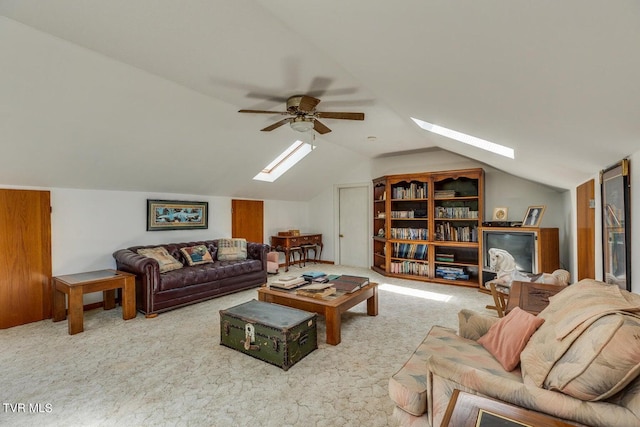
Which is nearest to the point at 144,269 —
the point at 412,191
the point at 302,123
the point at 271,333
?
the point at 271,333

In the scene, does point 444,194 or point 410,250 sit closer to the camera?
point 444,194

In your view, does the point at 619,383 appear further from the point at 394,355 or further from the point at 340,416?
the point at 394,355

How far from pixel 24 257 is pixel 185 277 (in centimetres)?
174

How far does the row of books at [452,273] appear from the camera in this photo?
5.02 metres

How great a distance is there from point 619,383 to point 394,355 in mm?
1816

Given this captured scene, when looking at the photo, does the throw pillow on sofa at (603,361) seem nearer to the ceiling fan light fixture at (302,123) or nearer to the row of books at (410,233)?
the ceiling fan light fixture at (302,123)

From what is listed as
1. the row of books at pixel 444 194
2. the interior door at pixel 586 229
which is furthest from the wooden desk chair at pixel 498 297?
the row of books at pixel 444 194

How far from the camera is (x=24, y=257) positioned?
3.32 m

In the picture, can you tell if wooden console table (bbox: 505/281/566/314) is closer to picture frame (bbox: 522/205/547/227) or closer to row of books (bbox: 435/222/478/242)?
picture frame (bbox: 522/205/547/227)

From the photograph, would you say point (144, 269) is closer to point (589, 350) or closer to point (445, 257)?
point (589, 350)

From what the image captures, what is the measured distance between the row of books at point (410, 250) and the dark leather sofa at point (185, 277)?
2.60 meters

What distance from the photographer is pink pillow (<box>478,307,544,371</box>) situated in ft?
4.97

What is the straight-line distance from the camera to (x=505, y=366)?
1502 mm

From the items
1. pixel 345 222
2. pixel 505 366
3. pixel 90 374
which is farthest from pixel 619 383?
pixel 345 222
